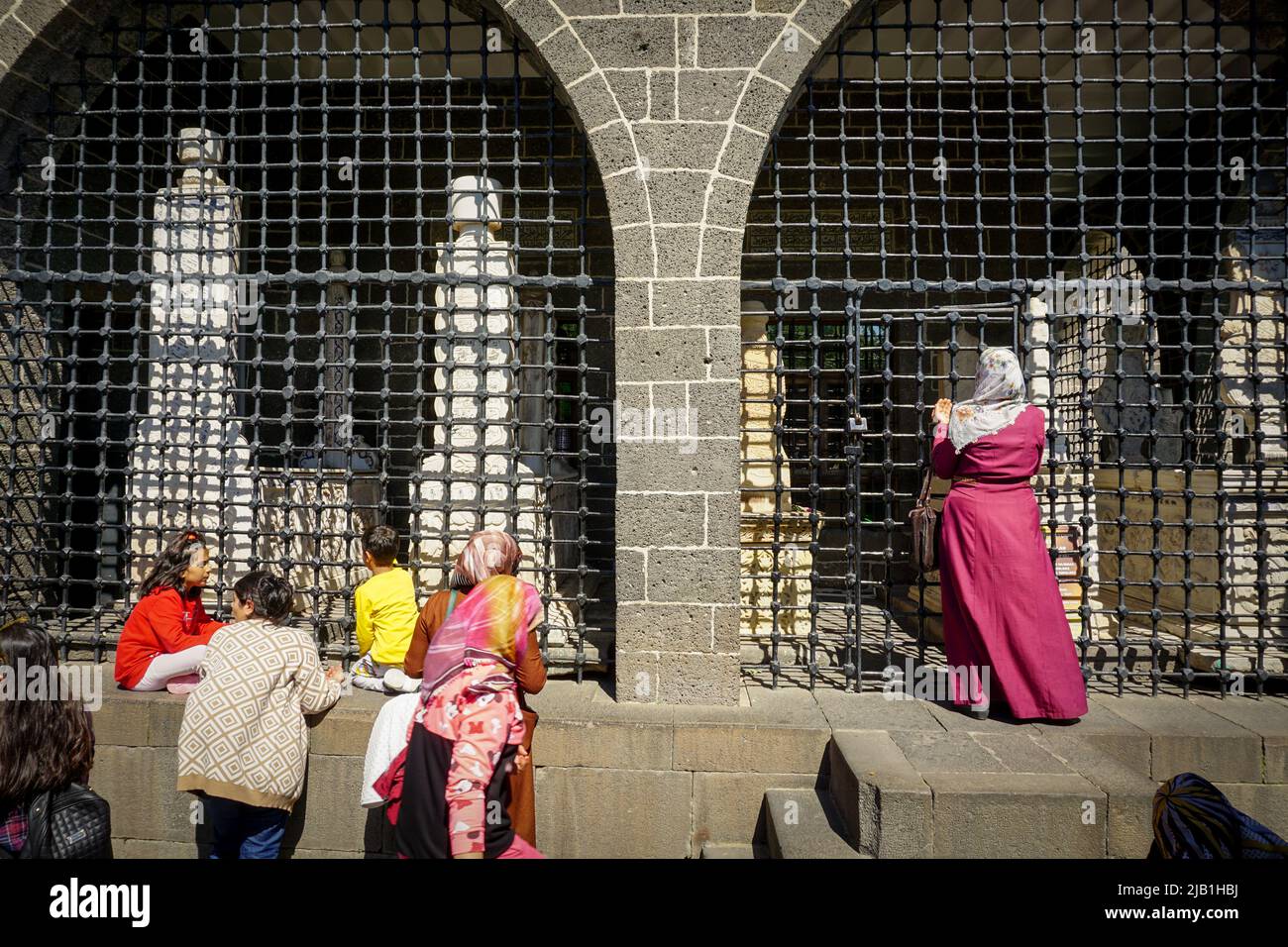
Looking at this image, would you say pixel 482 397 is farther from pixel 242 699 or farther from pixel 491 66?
pixel 491 66

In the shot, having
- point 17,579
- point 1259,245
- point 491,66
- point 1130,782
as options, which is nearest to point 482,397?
point 17,579

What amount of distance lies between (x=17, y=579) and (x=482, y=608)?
11.5 feet

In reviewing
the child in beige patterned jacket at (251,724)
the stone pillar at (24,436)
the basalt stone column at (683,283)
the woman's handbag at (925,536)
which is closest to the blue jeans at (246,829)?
the child in beige patterned jacket at (251,724)

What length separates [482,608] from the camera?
2.53 metres

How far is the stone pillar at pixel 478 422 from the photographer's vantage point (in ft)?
12.8

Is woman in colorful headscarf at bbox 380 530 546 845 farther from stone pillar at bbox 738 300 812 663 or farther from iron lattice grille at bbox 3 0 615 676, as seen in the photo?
stone pillar at bbox 738 300 812 663

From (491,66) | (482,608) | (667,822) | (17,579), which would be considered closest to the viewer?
(482,608)

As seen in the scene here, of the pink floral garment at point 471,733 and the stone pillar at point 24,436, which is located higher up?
the stone pillar at point 24,436

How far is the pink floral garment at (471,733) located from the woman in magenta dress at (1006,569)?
2.31 metres

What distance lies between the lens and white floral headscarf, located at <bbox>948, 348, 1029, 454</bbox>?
3406mm

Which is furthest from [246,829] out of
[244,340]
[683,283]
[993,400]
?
[244,340]

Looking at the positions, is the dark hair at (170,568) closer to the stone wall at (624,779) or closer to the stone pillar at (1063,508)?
the stone wall at (624,779)

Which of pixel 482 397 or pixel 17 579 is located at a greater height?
pixel 482 397

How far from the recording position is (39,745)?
6.70ft
